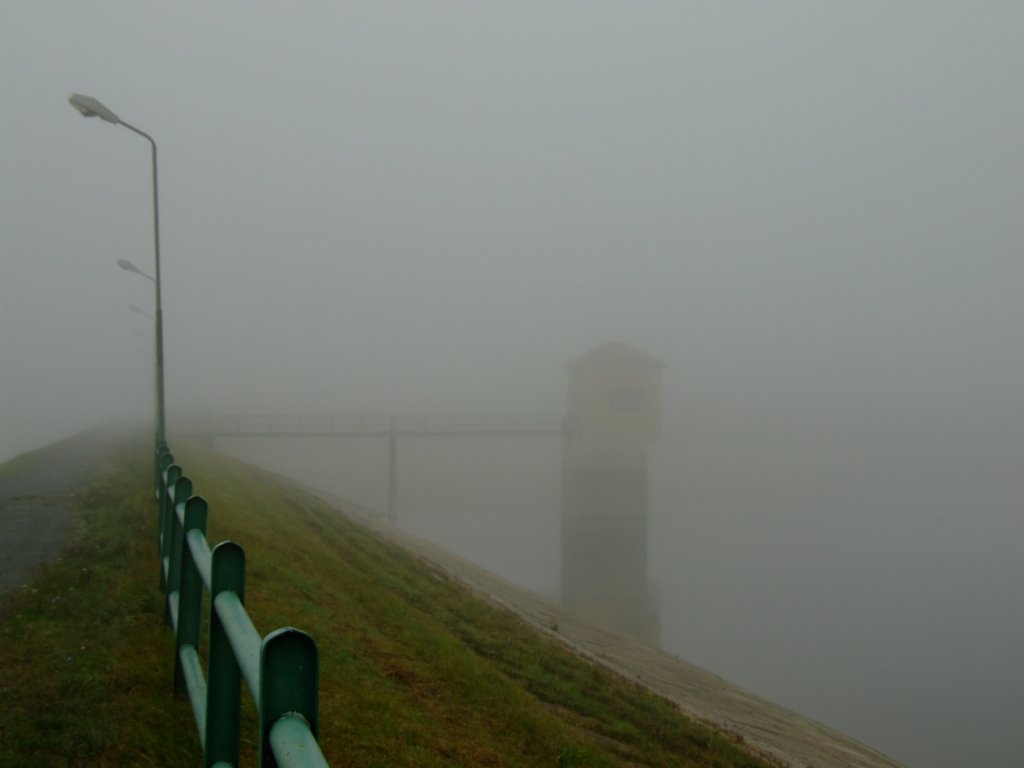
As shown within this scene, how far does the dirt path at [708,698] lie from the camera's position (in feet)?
43.1

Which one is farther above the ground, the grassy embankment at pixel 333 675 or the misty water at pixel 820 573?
the grassy embankment at pixel 333 675

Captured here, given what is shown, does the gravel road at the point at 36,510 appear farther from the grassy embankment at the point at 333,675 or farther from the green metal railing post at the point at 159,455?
the green metal railing post at the point at 159,455

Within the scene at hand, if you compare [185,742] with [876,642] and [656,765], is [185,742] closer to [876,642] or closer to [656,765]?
[656,765]

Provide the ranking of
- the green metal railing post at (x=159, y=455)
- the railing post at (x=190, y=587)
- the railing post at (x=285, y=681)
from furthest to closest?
the green metal railing post at (x=159, y=455) < the railing post at (x=190, y=587) < the railing post at (x=285, y=681)

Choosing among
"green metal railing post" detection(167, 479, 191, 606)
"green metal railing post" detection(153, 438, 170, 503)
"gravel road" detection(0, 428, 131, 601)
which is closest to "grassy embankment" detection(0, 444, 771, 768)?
"gravel road" detection(0, 428, 131, 601)

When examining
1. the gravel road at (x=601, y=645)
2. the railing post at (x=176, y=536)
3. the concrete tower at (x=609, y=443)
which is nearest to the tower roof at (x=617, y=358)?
the concrete tower at (x=609, y=443)

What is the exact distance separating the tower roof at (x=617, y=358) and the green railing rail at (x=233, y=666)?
47.1 metres

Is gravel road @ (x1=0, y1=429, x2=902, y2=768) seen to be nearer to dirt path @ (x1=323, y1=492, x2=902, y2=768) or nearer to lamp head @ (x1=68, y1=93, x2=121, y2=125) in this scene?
dirt path @ (x1=323, y1=492, x2=902, y2=768)

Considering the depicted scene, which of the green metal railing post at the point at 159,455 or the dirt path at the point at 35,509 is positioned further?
the green metal railing post at the point at 159,455

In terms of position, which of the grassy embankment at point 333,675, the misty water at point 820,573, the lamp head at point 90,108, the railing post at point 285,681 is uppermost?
the lamp head at point 90,108

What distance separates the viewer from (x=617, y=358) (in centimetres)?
5209

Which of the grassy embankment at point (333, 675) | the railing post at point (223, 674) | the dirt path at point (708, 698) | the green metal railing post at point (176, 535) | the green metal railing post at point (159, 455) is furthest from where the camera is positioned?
the dirt path at point (708, 698)

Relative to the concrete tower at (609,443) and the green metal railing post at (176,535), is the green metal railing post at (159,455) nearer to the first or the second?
the green metal railing post at (176,535)

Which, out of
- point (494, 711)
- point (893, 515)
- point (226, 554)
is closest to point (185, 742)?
point (226, 554)
